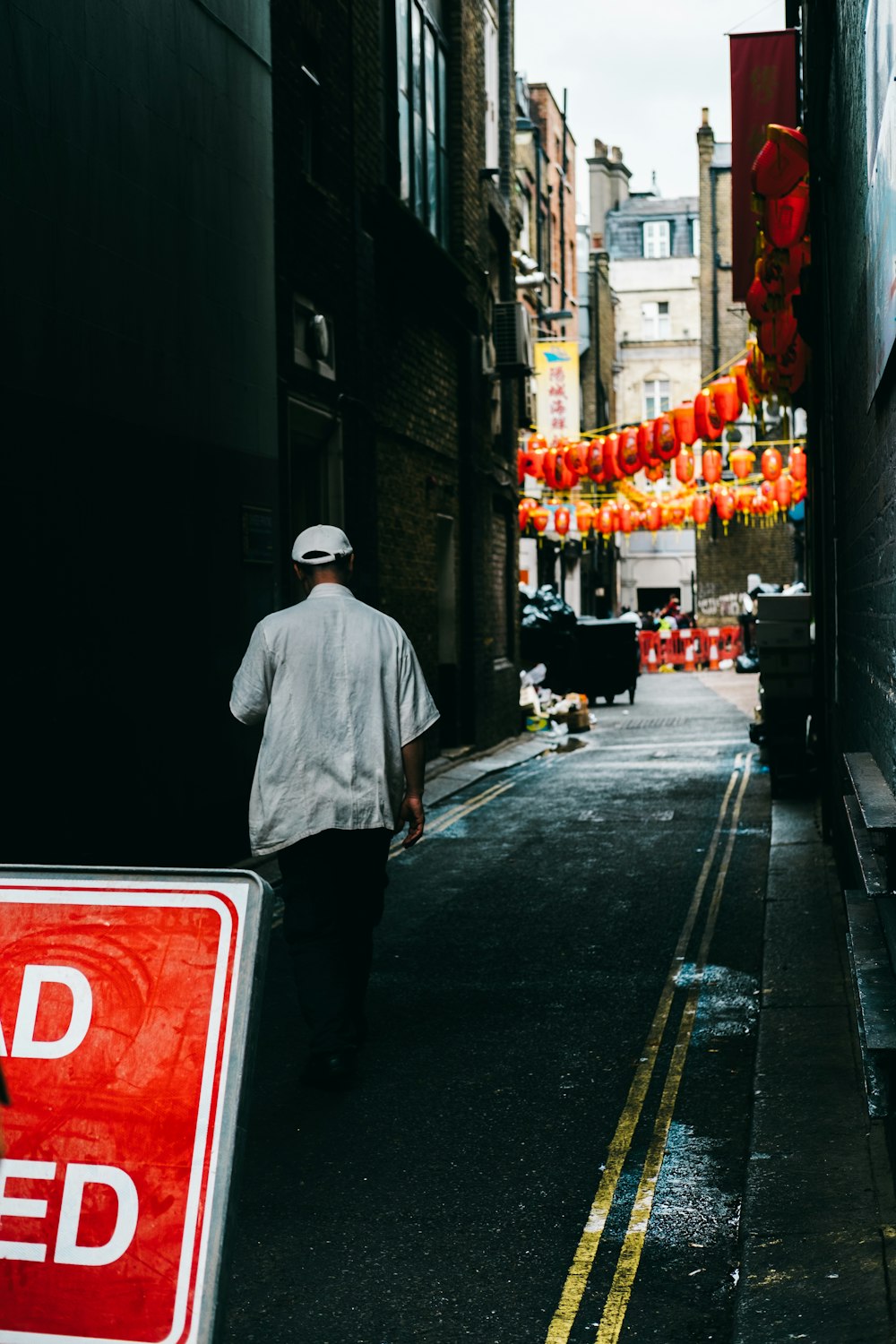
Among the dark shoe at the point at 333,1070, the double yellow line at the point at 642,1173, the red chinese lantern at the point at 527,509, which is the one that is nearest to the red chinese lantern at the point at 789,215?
the double yellow line at the point at 642,1173

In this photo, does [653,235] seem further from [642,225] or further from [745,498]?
[745,498]

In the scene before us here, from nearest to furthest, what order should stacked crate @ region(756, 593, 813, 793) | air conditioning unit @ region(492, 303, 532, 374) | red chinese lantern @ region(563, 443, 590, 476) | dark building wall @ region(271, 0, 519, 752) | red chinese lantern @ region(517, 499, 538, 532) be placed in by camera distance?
dark building wall @ region(271, 0, 519, 752)
stacked crate @ region(756, 593, 813, 793)
air conditioning unit @ region(492, 303, 532, 374)
red chinese lantern @ region(563, 443, 590, 476)
red chinese lantern @ region(517, 499, 538, 532)

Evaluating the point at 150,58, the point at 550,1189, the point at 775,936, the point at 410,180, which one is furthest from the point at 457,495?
the point at 550,1189

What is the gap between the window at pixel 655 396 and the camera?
6169 centimetres

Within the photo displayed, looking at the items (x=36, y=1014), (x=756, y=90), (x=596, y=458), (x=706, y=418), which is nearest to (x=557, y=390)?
(x=596, y=458)

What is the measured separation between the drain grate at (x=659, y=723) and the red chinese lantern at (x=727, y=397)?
5209mm

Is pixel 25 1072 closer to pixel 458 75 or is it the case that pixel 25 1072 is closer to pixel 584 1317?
pixel 584 1317

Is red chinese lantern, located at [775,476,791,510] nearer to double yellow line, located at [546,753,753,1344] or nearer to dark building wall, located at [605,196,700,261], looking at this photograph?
double yellow line, located at [546,753,753,1344]

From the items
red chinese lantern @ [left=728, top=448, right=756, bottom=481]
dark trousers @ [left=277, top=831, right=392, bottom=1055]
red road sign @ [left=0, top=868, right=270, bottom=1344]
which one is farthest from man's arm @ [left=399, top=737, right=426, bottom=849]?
red chinese lantern @ [left=728, top=448, right=756, bottom=481]

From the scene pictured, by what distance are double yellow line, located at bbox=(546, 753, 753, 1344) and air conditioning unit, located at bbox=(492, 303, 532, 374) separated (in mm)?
14110

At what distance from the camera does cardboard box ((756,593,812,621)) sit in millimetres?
12844

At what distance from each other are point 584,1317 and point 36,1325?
4.72 ft

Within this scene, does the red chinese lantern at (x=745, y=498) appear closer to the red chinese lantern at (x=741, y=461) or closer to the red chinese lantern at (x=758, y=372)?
the red chinese lantern at (x=741, y=461)

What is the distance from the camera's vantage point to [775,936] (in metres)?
7.57
